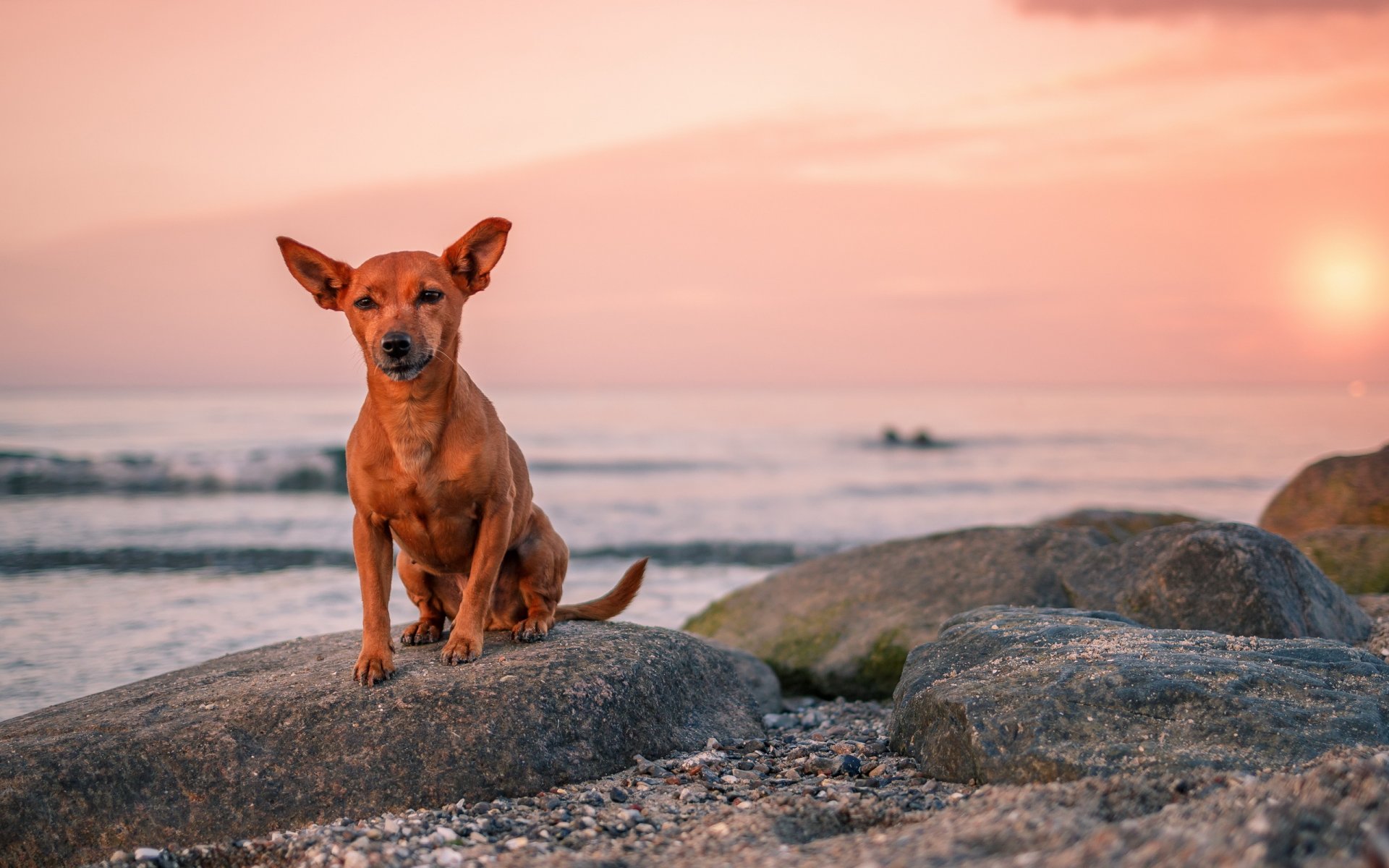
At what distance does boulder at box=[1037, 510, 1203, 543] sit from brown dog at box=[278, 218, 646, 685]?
804 centimetres

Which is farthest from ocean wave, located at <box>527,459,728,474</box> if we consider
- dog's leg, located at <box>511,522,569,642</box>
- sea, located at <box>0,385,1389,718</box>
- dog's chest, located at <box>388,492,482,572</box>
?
dog's chest, located at <box>388,492,482,572</box>

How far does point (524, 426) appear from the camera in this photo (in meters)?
44.2

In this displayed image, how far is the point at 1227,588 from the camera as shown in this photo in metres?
6.32

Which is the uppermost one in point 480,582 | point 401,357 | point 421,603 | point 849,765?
point 401,357

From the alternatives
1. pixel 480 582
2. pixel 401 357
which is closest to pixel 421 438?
pixel 401 357

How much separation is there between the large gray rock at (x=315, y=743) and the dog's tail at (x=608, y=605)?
2.64ft

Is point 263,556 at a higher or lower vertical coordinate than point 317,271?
lower

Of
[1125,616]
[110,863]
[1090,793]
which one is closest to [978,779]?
[1090,793]

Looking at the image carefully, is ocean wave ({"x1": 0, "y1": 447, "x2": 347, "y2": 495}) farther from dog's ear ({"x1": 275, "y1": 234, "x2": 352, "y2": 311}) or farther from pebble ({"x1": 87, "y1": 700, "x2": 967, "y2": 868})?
pebble ({"x1": 87, "y1": 700, "x2": 967, "y2": 868})

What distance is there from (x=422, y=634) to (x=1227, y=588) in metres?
4.77

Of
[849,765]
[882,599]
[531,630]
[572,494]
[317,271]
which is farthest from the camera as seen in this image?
[572,494]

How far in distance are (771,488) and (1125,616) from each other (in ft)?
64.3

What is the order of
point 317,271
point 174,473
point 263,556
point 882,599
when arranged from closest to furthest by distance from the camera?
point 317,271, point 882,599, point 263,556, point 174,473

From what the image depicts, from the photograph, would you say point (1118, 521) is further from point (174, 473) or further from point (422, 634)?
point (174, 473)
